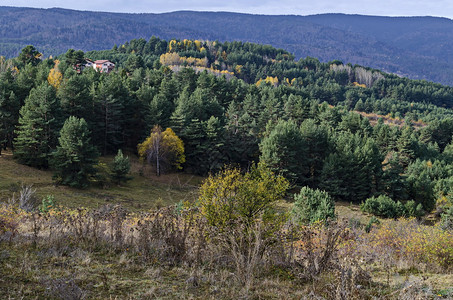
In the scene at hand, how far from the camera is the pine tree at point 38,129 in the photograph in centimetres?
4247

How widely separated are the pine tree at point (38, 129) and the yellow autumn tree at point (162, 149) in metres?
12.6

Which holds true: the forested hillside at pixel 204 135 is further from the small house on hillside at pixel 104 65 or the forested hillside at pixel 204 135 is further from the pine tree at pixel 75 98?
the small house on hillside at pixel 104 65

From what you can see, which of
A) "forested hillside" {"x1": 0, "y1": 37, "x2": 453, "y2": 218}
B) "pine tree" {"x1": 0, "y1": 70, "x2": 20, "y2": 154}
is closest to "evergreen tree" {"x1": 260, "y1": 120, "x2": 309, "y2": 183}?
"forested hillside" {"x1": 0, "y1": 37, "x2": 453, "y2": 218}

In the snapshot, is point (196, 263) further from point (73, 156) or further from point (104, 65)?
point (104, 65)

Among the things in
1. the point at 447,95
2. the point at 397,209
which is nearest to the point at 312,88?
the point at 447,95

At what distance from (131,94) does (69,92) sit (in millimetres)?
12536

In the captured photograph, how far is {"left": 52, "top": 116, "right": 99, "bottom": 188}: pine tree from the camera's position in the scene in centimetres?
4003

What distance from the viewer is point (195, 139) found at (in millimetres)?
56438

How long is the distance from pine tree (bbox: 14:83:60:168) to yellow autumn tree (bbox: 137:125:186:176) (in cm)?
1259

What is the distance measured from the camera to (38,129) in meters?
41.8

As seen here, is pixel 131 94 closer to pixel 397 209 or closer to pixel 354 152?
pixel 354 152

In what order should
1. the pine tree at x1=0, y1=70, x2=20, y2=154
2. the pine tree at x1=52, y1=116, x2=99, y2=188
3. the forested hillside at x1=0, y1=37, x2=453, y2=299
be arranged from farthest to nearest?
the pine tree at x1=0, y1=70, x2=20, y2=154 → the pine tree at x1=52, y1=116, x2=99, y2=188 → the forested hillside at x1=0, y1=37, x2=453, y2=299

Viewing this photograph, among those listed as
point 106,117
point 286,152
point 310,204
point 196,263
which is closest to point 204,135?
point 286,152

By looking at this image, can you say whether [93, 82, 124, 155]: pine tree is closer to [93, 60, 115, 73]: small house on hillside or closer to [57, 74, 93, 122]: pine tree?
[57, 74, 93, 122]: pine tree
